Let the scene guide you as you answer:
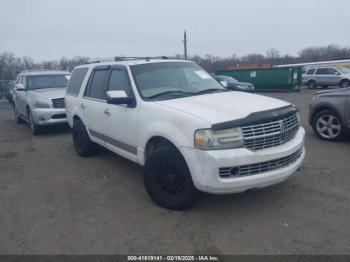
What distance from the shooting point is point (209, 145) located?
11.3 ft

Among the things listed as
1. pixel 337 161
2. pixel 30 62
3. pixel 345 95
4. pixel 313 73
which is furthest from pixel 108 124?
pixel 30 62

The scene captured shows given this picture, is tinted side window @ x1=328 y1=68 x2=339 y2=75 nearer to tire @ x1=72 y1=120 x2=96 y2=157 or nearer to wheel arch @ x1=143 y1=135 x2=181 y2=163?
tire @ x1=72 y1=120 x2=96 y2=157

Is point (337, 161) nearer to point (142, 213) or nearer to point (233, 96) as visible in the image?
point (233, 96)

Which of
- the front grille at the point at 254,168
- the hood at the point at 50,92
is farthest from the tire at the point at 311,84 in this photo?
the front grille at the point at 254,168

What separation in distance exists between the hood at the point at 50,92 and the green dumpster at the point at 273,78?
18596mm

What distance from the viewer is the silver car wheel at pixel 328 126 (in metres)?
6.84

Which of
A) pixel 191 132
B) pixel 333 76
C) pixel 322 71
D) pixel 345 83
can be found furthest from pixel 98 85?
pixel 322 71

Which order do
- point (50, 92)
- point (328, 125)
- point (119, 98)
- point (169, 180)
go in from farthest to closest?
1. point (50, 92)
2. point (328, 125)
3. point (119, 98)
4. point (169, 180)

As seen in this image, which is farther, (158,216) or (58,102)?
(58,102)

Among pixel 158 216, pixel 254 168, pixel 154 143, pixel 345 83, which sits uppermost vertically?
pixel 154 143

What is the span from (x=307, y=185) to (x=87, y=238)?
3.07m

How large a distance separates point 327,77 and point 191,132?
25.1 meters

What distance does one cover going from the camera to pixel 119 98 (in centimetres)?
435

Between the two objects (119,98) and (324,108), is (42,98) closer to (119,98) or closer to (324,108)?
(119,98)
